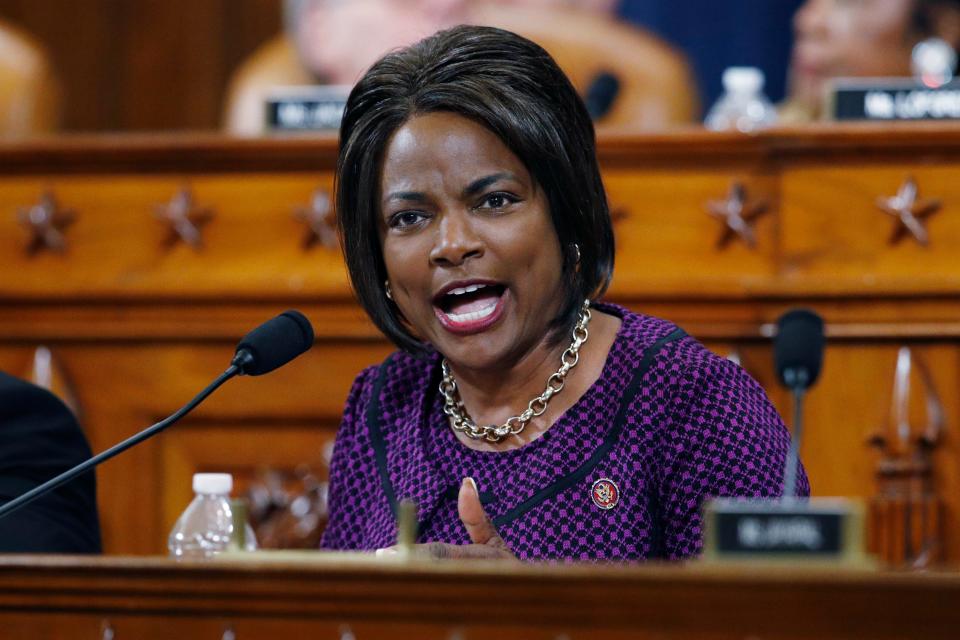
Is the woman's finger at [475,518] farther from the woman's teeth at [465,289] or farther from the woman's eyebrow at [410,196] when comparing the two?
the woman's eyebrow at [410,196]

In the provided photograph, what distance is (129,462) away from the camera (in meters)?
2.68

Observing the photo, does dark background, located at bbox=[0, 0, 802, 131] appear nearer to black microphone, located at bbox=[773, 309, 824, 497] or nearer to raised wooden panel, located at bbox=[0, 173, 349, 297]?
raised wooden panel, located at bbox=[0, 173, 349, 297]

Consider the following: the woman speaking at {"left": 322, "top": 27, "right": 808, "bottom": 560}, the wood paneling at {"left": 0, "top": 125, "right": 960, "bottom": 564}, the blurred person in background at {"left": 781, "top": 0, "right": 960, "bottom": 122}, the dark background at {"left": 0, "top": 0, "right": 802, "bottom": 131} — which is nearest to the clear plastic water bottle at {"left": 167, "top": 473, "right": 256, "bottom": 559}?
the woman speaking at {"left": 322, "top": 27, "right": 808, "bottom": 560}

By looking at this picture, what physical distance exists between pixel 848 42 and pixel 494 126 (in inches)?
87.3

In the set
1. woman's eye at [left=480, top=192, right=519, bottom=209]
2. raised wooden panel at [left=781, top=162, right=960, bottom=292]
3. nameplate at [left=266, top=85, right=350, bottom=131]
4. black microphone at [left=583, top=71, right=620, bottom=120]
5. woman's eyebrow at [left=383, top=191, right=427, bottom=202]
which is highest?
black microphone at [left=583, top=71, right=620, bottom=120]

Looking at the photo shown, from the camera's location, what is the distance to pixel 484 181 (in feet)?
5.74

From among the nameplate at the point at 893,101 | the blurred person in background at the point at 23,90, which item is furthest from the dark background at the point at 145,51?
the nameplate at the point at 893,101

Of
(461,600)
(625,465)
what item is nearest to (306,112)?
(625,465)

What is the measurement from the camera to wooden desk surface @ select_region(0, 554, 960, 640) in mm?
1003

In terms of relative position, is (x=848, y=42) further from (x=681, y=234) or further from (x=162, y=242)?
(x=162, y=242)

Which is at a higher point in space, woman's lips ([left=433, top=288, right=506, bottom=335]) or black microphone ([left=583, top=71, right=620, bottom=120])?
black microphone ([left=583, top=71, right=620, bottom=120])

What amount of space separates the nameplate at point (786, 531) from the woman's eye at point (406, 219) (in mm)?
822

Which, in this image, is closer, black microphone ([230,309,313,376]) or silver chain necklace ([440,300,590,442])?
black microphone ([230,309,313,376])

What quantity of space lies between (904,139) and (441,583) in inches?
66.5
